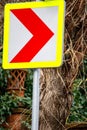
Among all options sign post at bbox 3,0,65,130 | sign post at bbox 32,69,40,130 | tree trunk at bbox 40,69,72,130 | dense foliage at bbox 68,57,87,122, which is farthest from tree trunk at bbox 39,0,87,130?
dense foliage at bbox 68,57,87,122

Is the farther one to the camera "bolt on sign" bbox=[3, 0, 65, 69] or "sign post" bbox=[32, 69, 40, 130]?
"bolt on sign" bbox=[3, 0, 65, 69]

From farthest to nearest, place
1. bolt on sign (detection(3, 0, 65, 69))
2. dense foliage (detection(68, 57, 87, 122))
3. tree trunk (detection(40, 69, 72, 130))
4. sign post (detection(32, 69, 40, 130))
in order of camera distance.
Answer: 1. dense foliage (detection(68, 57, 87, 122))
2. tree trunk (detection(40, 69, 72, 130))
3. bolt on sign (detection(3, 0, 65, 69))
4. sign post (detection(32, 69, 40, 130))

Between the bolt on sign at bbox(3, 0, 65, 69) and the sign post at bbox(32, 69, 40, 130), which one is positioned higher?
the bolt on sign at bbox(3, 0, 65, 69)

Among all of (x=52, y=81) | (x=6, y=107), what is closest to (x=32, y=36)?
(x=52, y=81)

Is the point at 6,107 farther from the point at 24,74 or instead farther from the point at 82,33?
the point at 82,33

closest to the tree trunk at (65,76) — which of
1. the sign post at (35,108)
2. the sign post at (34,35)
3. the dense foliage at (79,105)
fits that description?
the sign post at (34,35)

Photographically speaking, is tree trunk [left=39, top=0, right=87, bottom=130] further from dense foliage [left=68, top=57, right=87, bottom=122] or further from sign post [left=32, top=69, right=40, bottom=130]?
dense foliage [left=68, top=57, right=87, bottom=122]

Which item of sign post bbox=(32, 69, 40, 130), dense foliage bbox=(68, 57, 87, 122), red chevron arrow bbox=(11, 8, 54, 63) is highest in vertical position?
red chevron arrow bbox=(11, 8, 54, 63)

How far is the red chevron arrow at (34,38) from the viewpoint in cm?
331

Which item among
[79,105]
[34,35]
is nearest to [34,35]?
[34,35]

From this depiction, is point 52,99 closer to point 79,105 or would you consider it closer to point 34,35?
point 34,35

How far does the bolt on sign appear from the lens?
3.27 meters

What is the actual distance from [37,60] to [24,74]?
4.56 m

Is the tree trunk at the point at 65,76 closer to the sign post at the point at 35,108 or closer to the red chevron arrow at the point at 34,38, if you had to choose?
the red chevron arrow at the point at 34,38
